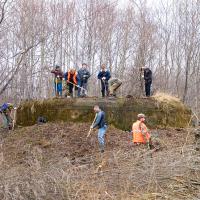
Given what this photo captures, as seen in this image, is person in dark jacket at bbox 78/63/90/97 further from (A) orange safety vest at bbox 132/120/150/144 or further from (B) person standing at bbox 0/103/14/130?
(A) orange safety vest at bbox 132/120/150/144

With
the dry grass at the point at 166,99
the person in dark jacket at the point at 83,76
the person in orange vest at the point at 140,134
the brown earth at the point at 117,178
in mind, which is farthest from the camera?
the dry grass at the point at 166,99

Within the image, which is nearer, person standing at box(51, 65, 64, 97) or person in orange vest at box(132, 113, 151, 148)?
person in orange vest at box(132, 113, 151, 148)

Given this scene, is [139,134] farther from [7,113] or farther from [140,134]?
[7,113]

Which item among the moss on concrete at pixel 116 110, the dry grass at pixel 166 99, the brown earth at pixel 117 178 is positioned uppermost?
the dry grass at pixel 166 99

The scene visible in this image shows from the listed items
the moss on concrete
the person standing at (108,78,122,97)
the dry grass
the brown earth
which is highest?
the person standing at (108,78,122,97)

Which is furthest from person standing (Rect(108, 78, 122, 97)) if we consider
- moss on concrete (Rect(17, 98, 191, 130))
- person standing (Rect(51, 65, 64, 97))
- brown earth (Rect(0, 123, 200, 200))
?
brown earth (Rect(0, 123, 200, 200))

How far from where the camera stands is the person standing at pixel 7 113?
57.3 feet

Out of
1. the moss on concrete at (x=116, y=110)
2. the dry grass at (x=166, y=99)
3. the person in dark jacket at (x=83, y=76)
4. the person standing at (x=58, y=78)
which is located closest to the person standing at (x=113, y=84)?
the moss on concrete at (x=116, y=110)

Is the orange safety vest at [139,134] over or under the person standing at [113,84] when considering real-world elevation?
under

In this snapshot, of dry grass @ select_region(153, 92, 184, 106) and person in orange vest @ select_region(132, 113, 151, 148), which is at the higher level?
dry grass @ select_region(153, 92, 184, 106)

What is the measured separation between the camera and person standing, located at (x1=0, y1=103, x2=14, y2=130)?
17469mm

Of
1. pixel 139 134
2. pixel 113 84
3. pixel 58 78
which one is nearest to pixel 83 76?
pixel 58 78

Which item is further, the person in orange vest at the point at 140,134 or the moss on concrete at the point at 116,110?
Answer: the moss on concrete at the point at 116,110

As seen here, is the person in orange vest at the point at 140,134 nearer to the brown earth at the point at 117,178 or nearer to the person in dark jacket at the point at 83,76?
the brown earth at the point at 117,178
